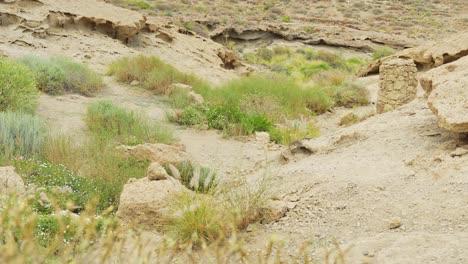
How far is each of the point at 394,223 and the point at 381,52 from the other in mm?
20870

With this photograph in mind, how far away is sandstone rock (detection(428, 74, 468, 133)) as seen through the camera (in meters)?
4.61

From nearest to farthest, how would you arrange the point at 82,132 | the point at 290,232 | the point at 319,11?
the point at 290,232 < the point at 82,132 < the point at 319,11

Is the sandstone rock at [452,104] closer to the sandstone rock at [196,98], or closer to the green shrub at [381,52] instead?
the sandstone rock at [196,98]

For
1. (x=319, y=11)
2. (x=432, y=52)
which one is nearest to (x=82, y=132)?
(x=432, y=52)

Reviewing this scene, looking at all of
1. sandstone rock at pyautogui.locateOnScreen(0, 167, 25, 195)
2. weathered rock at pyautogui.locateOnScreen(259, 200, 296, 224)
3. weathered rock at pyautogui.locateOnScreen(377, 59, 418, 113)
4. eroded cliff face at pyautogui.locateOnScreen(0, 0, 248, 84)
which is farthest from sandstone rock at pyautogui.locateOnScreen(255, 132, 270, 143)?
eroded cliff face at pyautogui.locateOnScreen(0, 0, 248, 84)

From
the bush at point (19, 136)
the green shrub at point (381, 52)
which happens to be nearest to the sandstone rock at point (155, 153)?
the bush at point (19, 136)

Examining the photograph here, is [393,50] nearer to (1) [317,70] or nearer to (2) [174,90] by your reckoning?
(1) [317,70]

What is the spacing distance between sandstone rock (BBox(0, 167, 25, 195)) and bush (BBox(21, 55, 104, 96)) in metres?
5.64

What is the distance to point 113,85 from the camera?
460 inches

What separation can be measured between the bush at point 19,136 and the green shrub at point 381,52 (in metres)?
19.0

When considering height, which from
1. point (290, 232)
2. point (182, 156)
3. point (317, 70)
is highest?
point (290, 232)

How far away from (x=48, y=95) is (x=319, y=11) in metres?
33.0

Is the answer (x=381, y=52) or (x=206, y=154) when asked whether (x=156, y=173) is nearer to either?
(x=206, y=154)

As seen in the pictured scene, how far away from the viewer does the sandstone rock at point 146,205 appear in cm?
416
